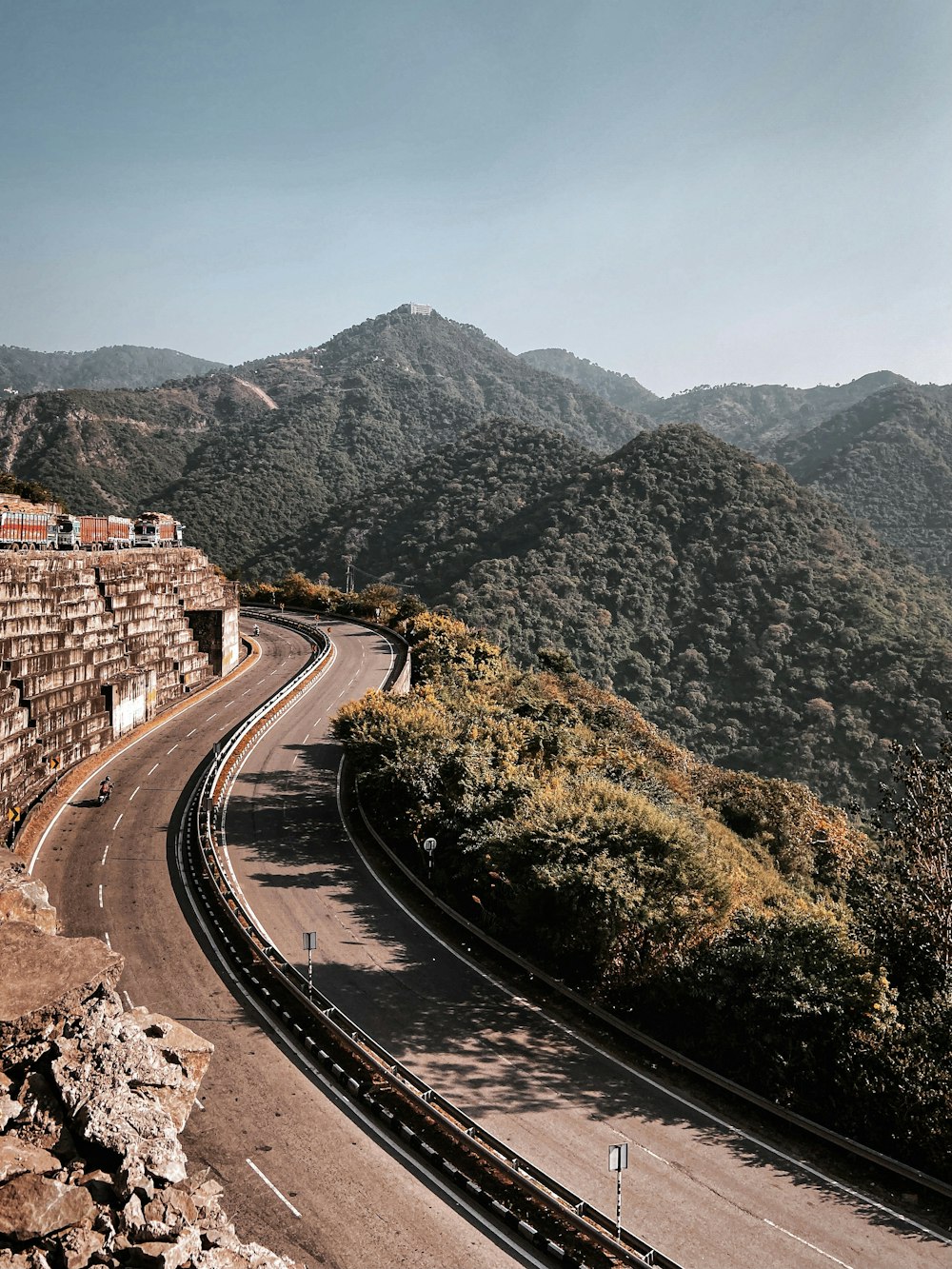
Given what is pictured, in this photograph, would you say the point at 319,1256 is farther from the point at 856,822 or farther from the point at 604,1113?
the point at 856,822

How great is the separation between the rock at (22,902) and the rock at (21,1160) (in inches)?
168

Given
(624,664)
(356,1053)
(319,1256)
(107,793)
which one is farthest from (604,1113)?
(624,664)

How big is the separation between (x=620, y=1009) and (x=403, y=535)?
338ft

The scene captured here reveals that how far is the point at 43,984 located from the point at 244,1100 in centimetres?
681

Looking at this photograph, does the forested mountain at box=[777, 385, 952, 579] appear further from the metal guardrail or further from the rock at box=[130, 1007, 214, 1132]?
the rock at box=[130, 1007, 214, 1132]

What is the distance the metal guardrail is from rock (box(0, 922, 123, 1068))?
23.2 feet

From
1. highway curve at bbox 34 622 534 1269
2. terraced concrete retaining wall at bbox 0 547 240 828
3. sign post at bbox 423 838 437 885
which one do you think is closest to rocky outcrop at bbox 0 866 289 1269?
highway curve at bbox 34 622 534 1269

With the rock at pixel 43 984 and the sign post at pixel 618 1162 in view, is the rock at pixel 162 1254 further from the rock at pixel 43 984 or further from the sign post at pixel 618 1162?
the sign post at pixel 618 1162

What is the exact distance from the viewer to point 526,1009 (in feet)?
70.5

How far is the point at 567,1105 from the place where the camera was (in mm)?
17734

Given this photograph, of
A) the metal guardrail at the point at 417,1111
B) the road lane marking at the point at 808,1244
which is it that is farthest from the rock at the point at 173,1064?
the road lane marking at the point at 808,1244

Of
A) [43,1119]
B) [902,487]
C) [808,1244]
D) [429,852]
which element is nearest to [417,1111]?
[808,1244]

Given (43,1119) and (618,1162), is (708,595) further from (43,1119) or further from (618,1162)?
(43,1119)

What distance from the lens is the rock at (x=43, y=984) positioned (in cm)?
1112
